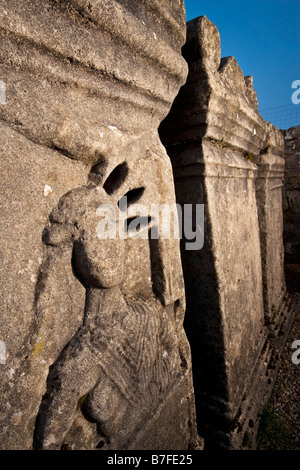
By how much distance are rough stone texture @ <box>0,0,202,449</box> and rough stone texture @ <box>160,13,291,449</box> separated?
428mm

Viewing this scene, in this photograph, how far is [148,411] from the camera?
1292mm

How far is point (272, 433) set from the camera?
7.08 ft

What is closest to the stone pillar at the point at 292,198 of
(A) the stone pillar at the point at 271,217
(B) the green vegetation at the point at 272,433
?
(A) the stone pillar at the point at 271,217

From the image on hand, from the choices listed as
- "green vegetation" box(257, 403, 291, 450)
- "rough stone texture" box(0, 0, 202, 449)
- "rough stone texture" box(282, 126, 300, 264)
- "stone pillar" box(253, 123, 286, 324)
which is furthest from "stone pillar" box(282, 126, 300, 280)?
"rough stone texture" box(0, 0, 202, 449)

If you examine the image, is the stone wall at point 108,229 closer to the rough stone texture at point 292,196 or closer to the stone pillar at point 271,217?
the stone pillar at point 271,217

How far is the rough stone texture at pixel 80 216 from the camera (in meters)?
0.89

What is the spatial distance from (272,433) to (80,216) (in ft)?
7.26

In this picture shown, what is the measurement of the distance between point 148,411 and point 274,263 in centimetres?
265

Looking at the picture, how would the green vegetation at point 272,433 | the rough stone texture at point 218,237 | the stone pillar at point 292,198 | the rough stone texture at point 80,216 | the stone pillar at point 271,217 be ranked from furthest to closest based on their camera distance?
1. the stone pillar at point 292,198
2. the stone pillar at point 271,217
3. the green vegetation at point 272,433
4. the rough stone texture at point 218,237
5. the rough stone texture at point 80,216

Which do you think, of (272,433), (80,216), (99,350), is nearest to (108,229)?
(80,216)

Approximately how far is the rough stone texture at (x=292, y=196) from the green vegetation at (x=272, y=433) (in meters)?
3.87

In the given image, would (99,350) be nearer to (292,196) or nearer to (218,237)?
(218,237)

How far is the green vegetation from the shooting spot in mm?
2086
